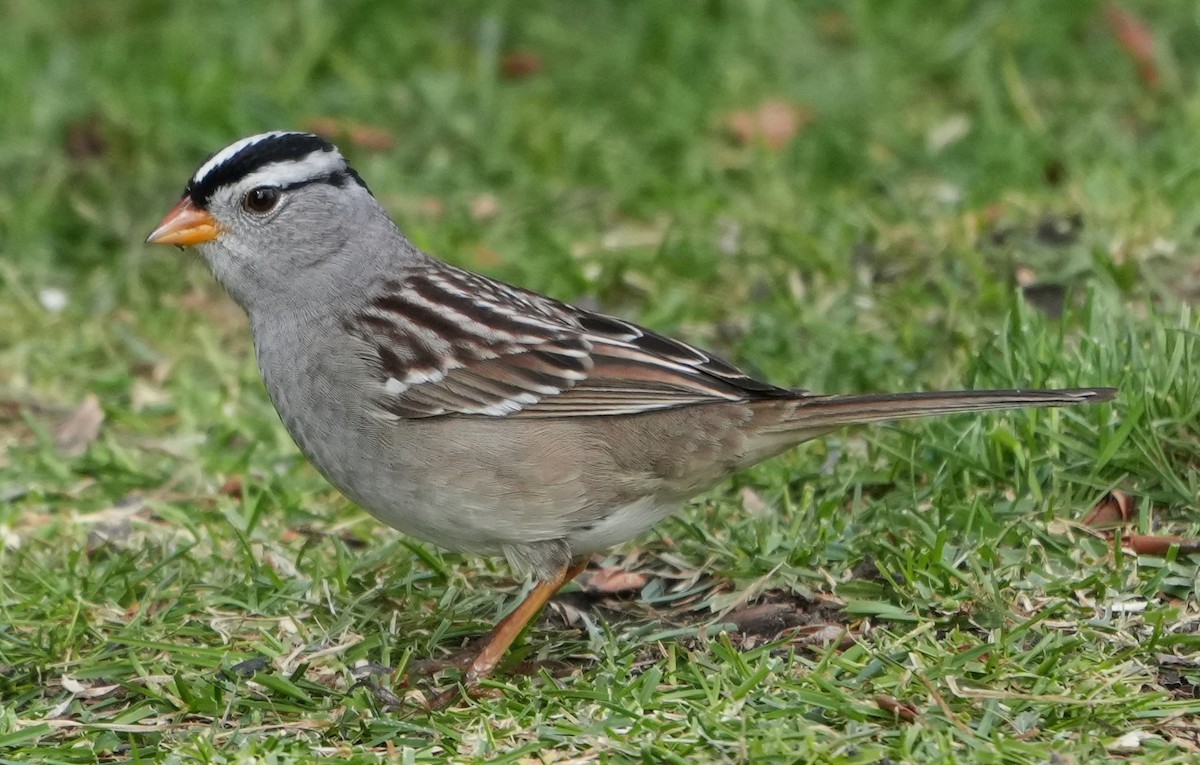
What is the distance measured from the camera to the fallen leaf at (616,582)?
4.76m

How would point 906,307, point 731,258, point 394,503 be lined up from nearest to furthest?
1. point 394,503
2. point 906,307
3. point 731,258

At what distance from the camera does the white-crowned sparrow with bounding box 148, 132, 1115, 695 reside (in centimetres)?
433

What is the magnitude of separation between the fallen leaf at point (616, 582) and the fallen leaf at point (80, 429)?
1.96 m

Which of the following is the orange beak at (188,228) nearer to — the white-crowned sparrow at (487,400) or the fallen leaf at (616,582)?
the white-crowned sparrow at (487,400)

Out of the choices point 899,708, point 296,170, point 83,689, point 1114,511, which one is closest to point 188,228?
point 296,170

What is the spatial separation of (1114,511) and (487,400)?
5.62 ft

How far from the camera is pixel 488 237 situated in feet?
23.4

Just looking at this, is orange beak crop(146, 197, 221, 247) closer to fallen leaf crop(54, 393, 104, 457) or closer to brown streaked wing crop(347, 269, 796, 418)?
brown streaked wing crop(347, 269, 796, 418)

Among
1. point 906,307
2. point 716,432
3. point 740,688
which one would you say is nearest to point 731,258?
point 906,307

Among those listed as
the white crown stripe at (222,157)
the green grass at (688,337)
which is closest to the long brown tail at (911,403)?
the green grass at (688,337)

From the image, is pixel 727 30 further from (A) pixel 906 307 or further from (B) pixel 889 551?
(B) pixel 889 551

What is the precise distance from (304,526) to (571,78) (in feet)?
12.2

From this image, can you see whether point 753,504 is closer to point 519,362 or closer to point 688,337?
point 519,362

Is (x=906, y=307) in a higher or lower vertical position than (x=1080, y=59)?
lower
